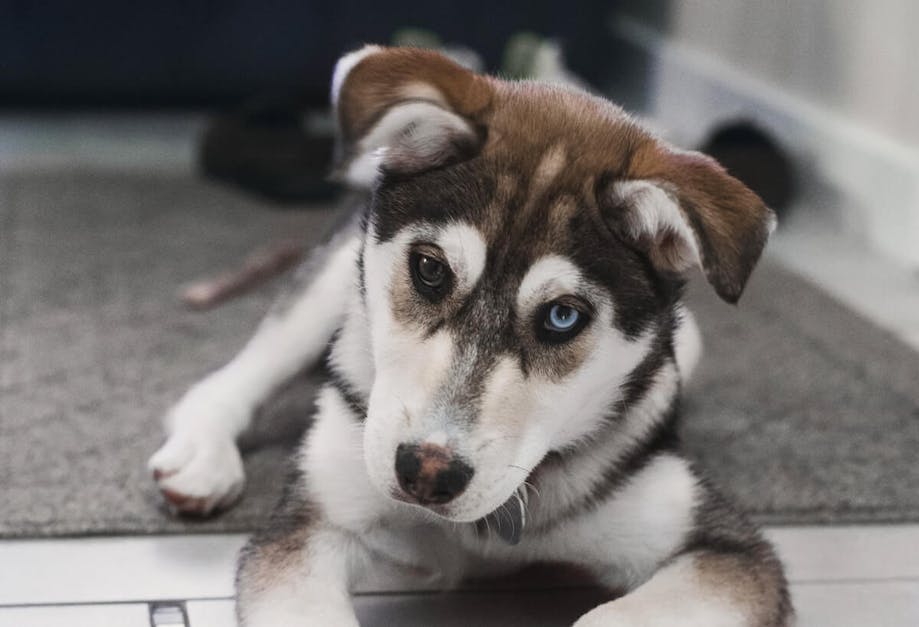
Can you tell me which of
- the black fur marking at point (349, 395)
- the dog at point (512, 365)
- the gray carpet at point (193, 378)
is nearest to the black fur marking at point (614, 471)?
the dog at point (512, 365)

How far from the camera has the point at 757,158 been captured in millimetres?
3916

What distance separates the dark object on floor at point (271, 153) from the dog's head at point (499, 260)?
2.50 m

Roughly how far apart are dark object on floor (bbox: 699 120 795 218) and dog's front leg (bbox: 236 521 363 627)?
2382mm

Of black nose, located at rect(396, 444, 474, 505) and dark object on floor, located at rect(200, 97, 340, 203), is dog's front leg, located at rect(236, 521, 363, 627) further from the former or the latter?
dark object on floor, located at rect(200, 97, 340, 203)

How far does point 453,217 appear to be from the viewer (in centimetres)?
155

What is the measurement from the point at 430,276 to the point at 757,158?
2593mm

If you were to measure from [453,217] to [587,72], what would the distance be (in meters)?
3.91

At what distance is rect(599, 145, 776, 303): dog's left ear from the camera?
4.73 feet

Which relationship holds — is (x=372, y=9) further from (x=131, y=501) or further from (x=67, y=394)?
(x=131, y=501)

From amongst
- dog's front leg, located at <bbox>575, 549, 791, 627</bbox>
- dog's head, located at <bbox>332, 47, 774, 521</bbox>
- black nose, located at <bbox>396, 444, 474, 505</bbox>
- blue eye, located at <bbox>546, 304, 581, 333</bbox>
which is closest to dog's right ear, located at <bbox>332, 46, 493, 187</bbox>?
dog's head, located at <bbox>332, 47, 774, 521</bbox>

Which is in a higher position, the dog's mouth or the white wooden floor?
the dog's mouth

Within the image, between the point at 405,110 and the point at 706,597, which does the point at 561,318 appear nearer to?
the point at 405,110

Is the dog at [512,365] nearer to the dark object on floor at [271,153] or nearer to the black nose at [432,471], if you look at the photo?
the black nose at [432,471]

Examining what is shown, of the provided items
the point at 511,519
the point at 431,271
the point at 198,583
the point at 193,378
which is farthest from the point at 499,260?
the point at 193,378
